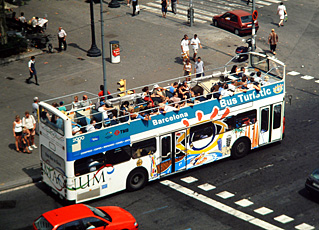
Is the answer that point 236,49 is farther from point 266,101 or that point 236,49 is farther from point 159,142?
point 159,142

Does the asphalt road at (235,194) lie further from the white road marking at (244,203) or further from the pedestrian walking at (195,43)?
the pedestrian walking at (195,43)

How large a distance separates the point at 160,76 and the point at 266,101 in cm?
993

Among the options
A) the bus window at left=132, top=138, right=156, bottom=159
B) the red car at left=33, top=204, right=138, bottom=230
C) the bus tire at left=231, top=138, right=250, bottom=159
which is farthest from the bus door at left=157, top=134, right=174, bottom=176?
the red car at left=33, top=204, right=138, bottom=230

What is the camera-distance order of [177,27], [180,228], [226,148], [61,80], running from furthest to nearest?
[177,27] < [61,80] < [226,148] < [180,228]

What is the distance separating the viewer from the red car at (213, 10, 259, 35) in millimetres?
38312

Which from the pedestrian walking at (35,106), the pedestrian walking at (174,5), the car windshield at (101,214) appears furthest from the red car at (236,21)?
the car windshield at (101,214)

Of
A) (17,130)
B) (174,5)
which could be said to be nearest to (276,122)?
(17,130)

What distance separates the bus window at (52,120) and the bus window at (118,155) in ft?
6.26

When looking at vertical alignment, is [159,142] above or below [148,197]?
above

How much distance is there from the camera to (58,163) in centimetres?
1917

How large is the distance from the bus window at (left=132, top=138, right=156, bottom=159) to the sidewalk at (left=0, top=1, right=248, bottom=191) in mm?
4139

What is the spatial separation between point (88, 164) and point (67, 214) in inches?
118

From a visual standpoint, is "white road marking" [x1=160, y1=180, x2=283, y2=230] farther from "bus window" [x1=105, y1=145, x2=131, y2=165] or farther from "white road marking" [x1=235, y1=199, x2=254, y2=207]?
"bus window" [x1=105, y1=145, x2=131, y2=165]

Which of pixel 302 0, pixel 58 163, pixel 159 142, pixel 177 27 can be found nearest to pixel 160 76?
pixel 177 27
